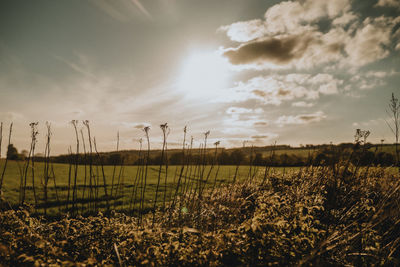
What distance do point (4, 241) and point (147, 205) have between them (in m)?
7.60

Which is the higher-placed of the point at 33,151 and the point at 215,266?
the point at 33,151

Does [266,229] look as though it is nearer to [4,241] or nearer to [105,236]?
[105,236]

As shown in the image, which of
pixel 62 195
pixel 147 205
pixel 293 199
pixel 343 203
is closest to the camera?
pixel 293 199

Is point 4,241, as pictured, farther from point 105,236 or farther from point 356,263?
point 356,263

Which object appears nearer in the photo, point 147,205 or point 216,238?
point 216,238

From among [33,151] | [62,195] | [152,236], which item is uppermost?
[33,151]

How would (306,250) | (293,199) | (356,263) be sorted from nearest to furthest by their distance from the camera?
(306,250), (356,263), (293,199)

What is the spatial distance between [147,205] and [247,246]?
8.89 meters

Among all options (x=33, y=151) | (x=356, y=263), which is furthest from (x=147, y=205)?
(x=356, y=263)

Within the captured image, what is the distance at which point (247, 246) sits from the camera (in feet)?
7.81

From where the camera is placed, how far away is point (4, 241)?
2.97 metres

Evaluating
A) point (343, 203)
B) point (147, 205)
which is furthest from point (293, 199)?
point (147, 205)

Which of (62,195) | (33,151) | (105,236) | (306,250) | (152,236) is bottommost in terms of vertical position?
(62,195)

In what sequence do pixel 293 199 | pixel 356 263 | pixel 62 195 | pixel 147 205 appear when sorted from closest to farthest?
pixel 356 263
pixel 293 199
pixel 147 205
pixel 62 195
